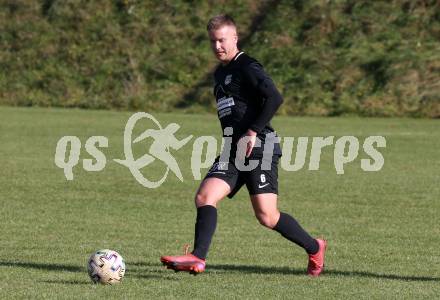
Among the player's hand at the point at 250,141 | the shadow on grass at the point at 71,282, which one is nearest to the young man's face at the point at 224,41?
the player's hand at the point at 250,141

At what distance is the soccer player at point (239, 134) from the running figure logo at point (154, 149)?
720 cm

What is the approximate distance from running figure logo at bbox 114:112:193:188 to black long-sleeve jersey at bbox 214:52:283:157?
7.23 metres

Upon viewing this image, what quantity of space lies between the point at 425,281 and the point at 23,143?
14592 millimetres

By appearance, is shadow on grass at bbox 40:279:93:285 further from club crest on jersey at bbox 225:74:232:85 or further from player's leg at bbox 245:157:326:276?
club crest on jersey at bbox 225:74:232:85

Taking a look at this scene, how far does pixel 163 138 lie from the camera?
80.3ft

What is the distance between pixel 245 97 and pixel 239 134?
274 millimetres

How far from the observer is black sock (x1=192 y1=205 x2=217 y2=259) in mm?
7865

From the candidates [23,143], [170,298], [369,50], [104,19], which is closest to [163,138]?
[23,143]

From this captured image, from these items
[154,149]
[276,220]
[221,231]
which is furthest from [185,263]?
[154,149]

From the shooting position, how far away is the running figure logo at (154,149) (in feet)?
55.4

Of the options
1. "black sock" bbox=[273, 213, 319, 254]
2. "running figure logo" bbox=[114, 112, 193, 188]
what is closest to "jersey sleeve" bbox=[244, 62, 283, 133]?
"black sock" bbox=[273, 213, 319, 254]

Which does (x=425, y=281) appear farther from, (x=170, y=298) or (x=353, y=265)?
(x=170, y=298)

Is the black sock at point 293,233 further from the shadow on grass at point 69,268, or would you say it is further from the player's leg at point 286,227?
the shadow on grass at point 69,268

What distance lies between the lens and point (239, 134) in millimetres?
8086
